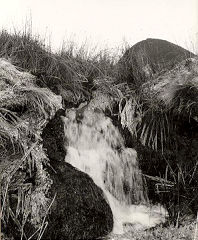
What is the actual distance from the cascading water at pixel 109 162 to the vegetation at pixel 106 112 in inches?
5.9

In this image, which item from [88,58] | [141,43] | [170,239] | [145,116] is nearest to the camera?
[170,239]

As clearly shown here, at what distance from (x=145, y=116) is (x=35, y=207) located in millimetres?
1984

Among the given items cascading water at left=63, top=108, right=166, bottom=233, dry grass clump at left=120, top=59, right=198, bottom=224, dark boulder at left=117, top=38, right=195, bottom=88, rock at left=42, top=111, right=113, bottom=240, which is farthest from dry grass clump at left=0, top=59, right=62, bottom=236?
dark boulder at left=117, top=38, right=195, bottom=88

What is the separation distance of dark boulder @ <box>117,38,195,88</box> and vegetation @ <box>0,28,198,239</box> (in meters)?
0.19

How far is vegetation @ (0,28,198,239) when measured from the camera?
4.31 metres

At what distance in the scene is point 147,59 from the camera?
20.9 ft

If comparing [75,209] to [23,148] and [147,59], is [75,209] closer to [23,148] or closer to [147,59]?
[23,148]

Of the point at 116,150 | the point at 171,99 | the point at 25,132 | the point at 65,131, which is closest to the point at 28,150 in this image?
the point at 25,132

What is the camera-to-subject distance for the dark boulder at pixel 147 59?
6.14 metres

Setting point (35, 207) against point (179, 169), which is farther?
point (179, 169)

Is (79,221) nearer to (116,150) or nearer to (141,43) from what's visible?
(116,150)

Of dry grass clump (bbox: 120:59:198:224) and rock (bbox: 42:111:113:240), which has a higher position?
dry grass clump (bbox: 120:59:198:224)

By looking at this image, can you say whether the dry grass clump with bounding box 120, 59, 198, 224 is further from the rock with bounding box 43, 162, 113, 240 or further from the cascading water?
the rock with bounding box 43, 162, 113, 240

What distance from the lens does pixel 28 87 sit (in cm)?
474
